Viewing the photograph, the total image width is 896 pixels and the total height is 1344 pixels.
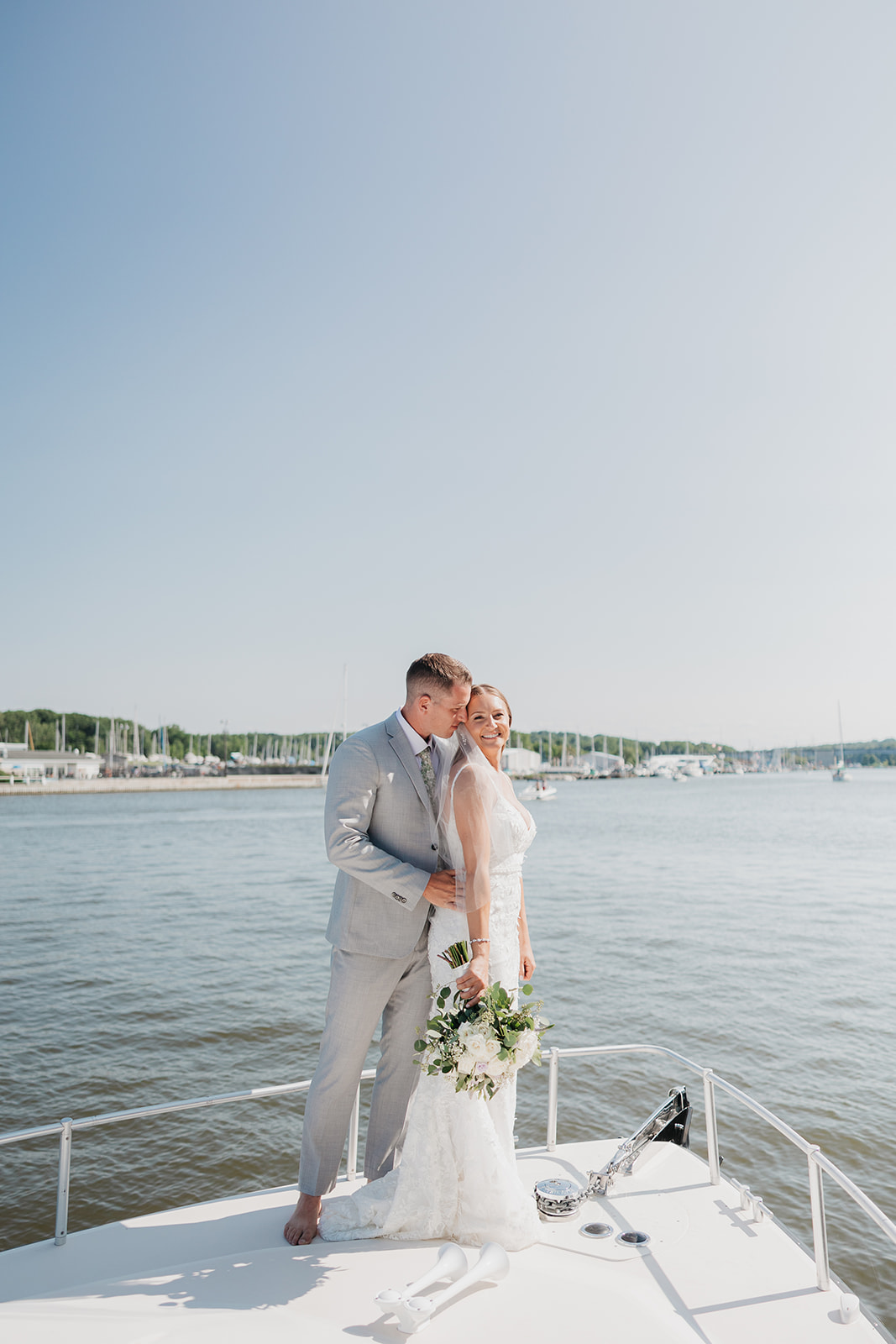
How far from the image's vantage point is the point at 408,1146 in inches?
129

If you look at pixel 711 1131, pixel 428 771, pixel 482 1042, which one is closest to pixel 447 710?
pixel 428 771

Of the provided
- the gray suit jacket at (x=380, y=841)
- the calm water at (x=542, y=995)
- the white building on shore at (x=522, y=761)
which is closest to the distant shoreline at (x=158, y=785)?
the white building on shore at (x=522, y=761)

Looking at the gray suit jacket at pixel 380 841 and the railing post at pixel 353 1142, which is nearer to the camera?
the gray suit jacket at pixel 380 841

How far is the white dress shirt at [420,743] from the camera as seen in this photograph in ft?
11.8

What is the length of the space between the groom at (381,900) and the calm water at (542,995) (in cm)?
435

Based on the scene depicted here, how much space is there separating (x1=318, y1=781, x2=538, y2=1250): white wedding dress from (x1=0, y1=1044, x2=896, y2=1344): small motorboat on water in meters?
0.08

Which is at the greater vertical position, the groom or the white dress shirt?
the white dress shirt

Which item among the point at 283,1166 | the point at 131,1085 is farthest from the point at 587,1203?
the point at 131,1085

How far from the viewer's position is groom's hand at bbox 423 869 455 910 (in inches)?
130

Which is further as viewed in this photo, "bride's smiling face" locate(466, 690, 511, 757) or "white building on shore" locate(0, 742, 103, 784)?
"white building on shore" locate(0, 742, 103, 784)

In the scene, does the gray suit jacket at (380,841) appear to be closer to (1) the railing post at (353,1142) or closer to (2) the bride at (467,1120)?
(2) the bride at (467,1120)

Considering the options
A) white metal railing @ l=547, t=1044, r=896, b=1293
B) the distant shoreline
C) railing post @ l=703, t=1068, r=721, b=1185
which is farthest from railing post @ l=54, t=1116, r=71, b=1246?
the distant shoreline

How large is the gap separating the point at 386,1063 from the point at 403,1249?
2.23ft

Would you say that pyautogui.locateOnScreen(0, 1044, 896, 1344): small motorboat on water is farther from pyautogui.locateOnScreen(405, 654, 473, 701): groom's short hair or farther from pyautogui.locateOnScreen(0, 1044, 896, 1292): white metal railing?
pyautogui.locateOnScreen(405, 654, 473, 701): groom's short hair
